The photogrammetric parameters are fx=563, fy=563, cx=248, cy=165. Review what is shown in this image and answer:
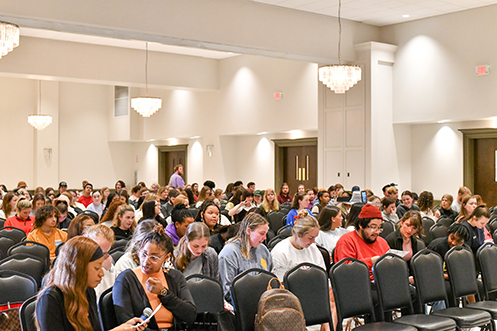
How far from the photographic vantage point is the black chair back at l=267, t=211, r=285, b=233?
30.4ft

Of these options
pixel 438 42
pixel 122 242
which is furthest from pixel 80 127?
pixel 122 242

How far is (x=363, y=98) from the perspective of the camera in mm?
13305

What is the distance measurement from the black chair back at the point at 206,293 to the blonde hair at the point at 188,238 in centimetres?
38

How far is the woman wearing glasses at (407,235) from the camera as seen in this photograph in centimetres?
616

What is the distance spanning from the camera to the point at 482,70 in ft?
39.4

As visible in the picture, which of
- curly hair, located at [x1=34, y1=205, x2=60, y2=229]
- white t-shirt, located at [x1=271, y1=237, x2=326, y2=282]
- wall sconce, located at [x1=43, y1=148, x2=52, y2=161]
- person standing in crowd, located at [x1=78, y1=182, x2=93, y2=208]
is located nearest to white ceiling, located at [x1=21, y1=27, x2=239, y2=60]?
person standing in crowd, located at [x1=78, y1=182, x2=93, y2=208]

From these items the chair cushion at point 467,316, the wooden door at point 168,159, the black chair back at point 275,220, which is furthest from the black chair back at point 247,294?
the wooden door at point 168,159

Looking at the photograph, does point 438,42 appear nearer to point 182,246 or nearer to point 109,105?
point 182,246

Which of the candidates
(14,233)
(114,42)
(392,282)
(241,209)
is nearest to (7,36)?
(14,233)

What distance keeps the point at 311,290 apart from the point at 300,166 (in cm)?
1193

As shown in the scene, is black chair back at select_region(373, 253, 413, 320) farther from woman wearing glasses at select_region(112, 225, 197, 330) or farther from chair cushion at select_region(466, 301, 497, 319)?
woman wearing glasses at select_region(112, 225, 197, 330)

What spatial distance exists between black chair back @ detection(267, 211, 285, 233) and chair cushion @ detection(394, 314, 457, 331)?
4301 mm

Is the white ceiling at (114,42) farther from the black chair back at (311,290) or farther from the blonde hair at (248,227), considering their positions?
the black chair back at (311,290)

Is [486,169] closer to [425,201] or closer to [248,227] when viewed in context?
[425,201]
